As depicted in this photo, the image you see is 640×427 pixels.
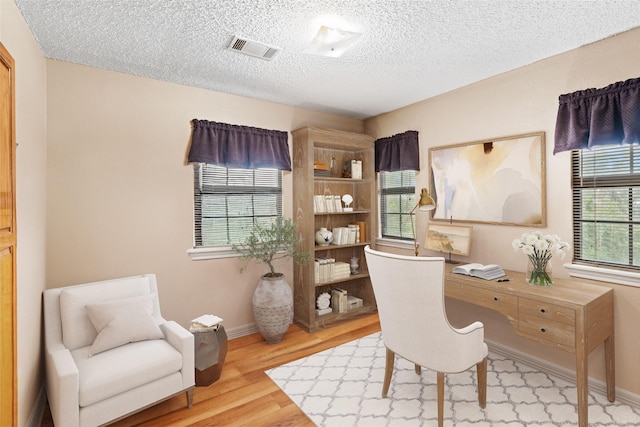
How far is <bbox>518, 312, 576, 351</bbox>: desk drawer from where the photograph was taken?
6.39 feet

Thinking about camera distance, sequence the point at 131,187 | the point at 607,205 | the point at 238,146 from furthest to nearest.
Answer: the point at 238,146 → the point at 131,187 → the point at 607,205

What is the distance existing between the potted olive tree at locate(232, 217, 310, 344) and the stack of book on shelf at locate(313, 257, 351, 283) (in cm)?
25

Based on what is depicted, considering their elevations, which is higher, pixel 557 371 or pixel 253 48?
pixel 253 48

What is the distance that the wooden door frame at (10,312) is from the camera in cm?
146

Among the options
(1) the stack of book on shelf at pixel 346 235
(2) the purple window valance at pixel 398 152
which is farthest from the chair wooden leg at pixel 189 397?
(2) the purple window valance at pixel 398 152

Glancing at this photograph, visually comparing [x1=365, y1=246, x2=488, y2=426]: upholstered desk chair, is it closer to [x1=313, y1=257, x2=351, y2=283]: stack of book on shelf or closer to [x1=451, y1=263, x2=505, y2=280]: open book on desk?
[x1=451, y1=263, x2=505, y2=280]: open book on desk

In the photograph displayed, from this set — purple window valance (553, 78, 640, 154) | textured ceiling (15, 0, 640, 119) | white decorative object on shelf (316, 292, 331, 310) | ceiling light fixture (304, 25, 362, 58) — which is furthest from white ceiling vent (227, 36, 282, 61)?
white decorative object on shelf (316, 292, 331, 310)

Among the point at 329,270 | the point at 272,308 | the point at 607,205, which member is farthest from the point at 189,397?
the point at 607,205

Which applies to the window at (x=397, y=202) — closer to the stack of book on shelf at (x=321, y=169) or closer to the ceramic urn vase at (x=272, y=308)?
the stack of book on shelf at (x=321, y=169)

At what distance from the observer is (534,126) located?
8.64 feet

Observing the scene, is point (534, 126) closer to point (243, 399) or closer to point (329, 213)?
point (329, 213)

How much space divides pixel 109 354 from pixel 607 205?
3.58 metres

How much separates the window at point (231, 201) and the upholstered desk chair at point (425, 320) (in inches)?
69.9

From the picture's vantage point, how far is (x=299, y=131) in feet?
11.8
